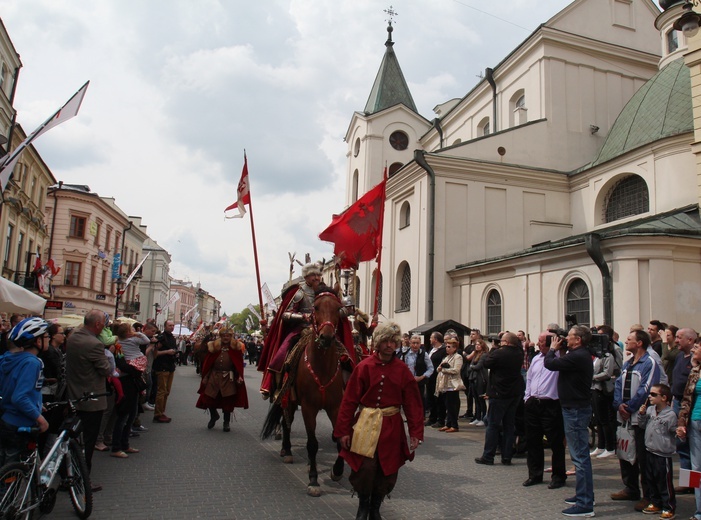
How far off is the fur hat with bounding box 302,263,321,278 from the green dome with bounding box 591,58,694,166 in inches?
633

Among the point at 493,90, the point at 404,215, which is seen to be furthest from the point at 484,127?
the point at 404,215

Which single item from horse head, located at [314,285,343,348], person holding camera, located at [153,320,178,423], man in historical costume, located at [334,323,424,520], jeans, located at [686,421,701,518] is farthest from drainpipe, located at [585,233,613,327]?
man in historical costume, located at [334,323,424,520]

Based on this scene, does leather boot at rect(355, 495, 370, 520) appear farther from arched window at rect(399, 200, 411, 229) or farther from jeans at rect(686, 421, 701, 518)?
arched window at rect(399, 200, 411, 229)

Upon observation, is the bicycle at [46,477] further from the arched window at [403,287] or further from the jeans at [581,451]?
the arched window at [403,287]

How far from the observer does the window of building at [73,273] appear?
43.5 metres

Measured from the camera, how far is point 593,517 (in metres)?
5.67

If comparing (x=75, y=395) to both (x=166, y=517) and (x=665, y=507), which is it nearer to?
(x=166, y=517)

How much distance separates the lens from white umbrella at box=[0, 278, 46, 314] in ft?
33.7

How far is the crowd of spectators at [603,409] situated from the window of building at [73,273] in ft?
139

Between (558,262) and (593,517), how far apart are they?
13.2m

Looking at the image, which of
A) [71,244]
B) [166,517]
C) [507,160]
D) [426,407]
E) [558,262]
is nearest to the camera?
[166,517]

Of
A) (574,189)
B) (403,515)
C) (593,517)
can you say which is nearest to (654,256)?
(574,189)

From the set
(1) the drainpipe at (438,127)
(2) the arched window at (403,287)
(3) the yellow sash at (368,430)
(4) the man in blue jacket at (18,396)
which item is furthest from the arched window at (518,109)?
(4) the man in blue jacket at (18,396)

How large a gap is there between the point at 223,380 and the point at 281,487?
4.13 meters
